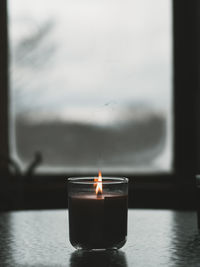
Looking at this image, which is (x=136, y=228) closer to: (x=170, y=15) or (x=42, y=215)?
(x=42, y=215)

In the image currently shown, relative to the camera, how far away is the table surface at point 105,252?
0.74 metres

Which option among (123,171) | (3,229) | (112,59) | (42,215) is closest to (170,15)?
(112,59)

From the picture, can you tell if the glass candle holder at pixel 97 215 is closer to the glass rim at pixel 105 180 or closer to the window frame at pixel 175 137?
the glass rim at pixel 105 180

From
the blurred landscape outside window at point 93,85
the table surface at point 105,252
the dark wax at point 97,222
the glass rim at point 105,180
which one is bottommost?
the table surface at point 105,252

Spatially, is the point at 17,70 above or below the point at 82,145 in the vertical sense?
above

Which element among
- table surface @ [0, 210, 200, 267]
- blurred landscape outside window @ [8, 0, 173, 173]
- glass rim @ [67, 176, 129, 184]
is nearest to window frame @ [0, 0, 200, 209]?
blurred landscape outside window @ [8, 0, 173, 173]

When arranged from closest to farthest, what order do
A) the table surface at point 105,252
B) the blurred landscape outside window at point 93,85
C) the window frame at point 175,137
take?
the table surface at point 105,252, the window frame at point 175,137, the blurred landscape outside window at point 93,85

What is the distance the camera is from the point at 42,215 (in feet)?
4.15

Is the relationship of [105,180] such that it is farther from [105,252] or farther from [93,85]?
[93,85]

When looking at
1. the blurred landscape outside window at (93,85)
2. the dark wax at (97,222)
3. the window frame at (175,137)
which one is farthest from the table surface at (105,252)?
the blurred landscape outside window at (93,85)

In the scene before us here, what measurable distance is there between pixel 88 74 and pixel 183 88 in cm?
53

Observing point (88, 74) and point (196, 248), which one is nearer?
point (196, 248)

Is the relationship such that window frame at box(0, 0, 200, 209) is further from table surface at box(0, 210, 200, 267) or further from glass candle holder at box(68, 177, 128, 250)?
glass candle holder at box(68, 177, 128, 250)

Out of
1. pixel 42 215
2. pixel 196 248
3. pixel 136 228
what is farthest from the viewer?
pixel 42 215
